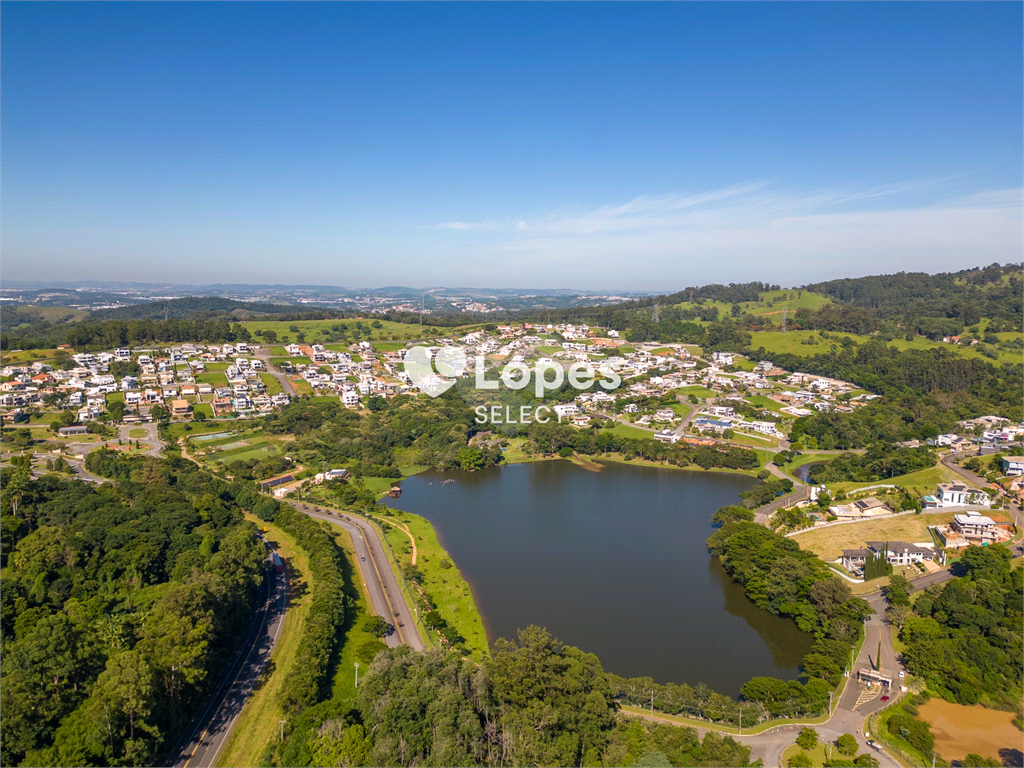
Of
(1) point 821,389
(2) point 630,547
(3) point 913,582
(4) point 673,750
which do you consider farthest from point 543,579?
(1) point 821,389

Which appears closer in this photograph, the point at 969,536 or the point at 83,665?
the point at 83,665

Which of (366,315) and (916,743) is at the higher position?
(366,315)

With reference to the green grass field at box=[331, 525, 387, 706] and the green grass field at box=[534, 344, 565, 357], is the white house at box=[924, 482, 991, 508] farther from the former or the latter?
the green grass field at box=[534, 344, 565, 357]

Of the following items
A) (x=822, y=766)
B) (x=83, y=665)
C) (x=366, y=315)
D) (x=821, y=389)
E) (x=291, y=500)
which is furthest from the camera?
(x=366, y=315)

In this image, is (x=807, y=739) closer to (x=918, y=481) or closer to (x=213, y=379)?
(x=918, y=481)

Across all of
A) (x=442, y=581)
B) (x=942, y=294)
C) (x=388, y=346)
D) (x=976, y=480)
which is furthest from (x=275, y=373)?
(x=942, y=294)

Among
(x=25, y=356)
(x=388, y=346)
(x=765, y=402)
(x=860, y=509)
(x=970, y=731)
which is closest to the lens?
(x=970, y=731)

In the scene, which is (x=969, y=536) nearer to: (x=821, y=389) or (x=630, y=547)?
(x=630, y=547)
